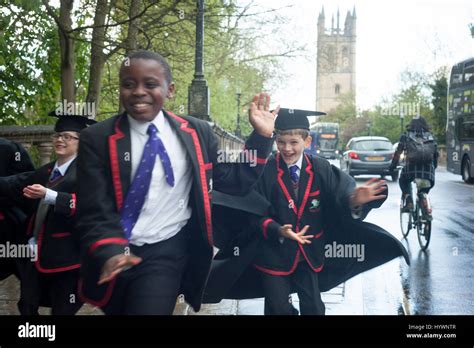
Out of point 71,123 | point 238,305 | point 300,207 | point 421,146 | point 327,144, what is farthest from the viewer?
point 327,144

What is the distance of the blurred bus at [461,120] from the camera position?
24.0m

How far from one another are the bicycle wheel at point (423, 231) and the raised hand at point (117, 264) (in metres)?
7.71

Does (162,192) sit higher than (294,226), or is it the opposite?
(162,192)

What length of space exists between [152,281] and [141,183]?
1.41 ft

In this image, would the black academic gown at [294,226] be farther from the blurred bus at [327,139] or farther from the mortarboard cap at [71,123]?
the blurred bus at [327,139]

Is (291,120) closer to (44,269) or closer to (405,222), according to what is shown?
(44,269)

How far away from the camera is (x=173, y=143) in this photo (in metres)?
3.71

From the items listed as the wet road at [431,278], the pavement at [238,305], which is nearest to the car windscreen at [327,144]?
the wet road at [431,278]

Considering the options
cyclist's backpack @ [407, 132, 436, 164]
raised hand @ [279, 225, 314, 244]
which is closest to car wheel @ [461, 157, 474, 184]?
cyclist's backpack @ [407, 132, 436, 164]

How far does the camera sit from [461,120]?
80.6 ft

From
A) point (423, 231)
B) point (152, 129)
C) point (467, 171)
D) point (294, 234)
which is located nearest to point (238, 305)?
point (294, 234)

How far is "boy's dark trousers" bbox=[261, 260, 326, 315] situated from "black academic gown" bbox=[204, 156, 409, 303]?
59 mm

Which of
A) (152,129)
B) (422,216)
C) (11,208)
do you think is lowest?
(422,216)

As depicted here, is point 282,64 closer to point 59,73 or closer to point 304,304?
point 59,73
